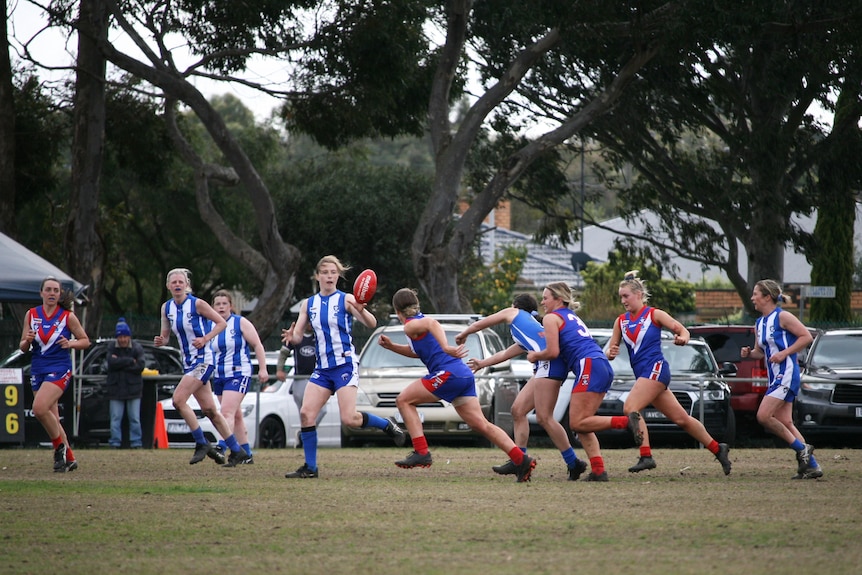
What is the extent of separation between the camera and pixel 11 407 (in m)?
15.8

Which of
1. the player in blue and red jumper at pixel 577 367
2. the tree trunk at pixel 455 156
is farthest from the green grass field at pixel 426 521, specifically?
the tree trunk at pixel 455 156

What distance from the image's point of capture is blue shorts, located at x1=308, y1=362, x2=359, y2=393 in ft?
40.4

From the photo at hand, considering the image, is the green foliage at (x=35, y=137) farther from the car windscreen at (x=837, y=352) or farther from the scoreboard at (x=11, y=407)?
the car windscreen at (x=837, y=352)

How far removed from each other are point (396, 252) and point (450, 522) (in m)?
36.0

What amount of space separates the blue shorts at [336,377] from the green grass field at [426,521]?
37.4 inches

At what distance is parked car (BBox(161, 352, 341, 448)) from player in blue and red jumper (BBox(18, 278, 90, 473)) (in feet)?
21.8

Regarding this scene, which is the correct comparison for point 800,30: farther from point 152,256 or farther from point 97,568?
point 152,256

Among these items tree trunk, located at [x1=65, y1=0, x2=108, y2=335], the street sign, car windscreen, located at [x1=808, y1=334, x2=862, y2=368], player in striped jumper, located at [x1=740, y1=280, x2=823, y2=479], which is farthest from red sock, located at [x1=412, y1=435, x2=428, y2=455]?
the street sign

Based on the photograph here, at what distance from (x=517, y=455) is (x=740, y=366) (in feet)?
34.5

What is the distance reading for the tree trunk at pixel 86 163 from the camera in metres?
24.5

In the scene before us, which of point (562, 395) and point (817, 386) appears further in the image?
point (817, 386)

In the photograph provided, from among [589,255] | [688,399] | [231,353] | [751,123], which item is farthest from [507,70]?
[589,255]

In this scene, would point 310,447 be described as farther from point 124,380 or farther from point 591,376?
point 124,380

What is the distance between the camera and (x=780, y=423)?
487 inches
